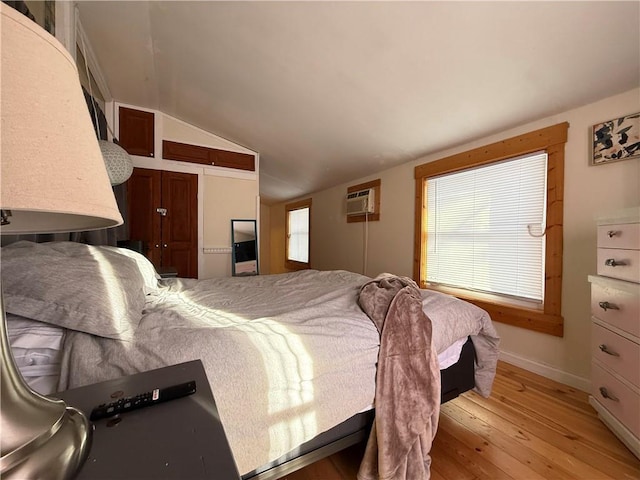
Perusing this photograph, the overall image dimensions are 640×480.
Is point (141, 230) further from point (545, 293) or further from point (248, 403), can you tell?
point (545, 293)

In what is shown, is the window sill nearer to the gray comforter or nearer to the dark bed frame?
the gray comforter

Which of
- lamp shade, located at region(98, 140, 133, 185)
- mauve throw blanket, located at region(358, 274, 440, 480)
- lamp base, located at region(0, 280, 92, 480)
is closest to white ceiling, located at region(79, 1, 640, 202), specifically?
lamp shade, located at region(98, 140, 133, 185)

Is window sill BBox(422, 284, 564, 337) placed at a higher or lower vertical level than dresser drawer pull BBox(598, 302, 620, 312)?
lower

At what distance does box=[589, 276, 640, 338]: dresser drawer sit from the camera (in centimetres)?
132

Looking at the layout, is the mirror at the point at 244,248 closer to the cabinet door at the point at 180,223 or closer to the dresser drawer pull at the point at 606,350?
the cabinet door at the point at 180,223

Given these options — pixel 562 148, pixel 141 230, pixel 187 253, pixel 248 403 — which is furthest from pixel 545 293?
pixel 141 230

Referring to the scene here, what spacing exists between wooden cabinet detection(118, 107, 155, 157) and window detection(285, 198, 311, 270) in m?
2.82

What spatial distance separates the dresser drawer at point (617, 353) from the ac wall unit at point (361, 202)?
2553 mm

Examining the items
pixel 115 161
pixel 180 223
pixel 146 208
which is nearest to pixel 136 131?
pixel 146 208

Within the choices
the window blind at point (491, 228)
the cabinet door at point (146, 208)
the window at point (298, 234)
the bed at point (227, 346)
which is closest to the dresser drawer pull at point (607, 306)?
the window blind at point (491, 228)

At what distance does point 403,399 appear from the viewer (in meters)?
1.16

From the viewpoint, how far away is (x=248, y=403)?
883 mm

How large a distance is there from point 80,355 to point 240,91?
2665mm

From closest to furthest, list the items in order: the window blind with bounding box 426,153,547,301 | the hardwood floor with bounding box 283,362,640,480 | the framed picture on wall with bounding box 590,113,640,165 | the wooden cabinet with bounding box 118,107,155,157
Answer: the hardwood floor with bounding box 283,362,640,480
the framed picture on wall with bounding box 590,113,640,165
the window blind with bounding box 426,153,547,301
the wooden cabinet with bounding box 118,107,155,157
